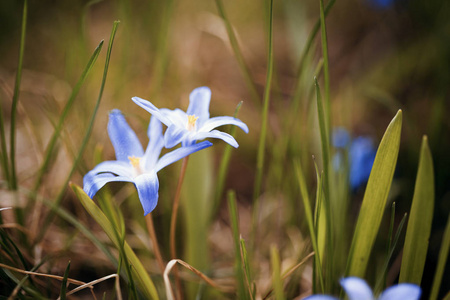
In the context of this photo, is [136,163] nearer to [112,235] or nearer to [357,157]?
[112,235]

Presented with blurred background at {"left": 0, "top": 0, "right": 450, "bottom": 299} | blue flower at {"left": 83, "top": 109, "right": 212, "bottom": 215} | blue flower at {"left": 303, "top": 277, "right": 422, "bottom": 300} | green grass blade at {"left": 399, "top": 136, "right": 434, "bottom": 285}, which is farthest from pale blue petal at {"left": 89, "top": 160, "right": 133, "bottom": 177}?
green grass blade at {"left": 399, "top": 136, "right": 434, "bottom": 285}

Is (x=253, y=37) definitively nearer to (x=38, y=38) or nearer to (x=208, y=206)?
(x=38, y=38)

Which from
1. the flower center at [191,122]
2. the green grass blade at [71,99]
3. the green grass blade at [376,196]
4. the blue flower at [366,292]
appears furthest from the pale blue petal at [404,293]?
the green grass blade at [71,99]

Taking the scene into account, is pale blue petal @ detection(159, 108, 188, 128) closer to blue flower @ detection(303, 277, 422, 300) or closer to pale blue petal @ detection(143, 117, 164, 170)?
pale blue petal @ detection(143, 117, 164, 170)

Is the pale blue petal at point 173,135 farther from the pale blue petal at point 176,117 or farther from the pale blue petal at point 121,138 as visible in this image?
the pale blue petal at point 121,138

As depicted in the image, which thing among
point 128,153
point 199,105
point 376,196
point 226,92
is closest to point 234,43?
point 199,105

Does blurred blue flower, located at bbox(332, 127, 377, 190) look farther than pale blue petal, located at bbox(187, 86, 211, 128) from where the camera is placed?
Yes

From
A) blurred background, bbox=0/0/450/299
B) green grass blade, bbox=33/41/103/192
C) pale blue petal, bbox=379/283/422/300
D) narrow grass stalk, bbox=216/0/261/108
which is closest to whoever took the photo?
pale blue petal, bbox=379/283/422/300
